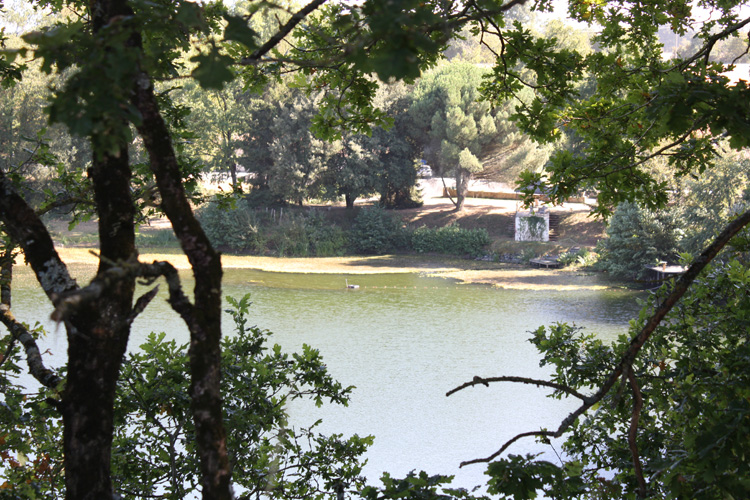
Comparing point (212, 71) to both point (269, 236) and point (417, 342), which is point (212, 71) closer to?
point (417, 342)

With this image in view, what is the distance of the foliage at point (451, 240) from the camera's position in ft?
70.8

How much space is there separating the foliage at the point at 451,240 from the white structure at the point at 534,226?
109 centimetres

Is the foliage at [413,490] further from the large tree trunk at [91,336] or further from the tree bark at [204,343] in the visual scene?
the large tree trunk at [91,336]

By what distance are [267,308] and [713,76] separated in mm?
11199

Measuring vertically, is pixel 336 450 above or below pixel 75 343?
below

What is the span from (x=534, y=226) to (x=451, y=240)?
270 centimetres

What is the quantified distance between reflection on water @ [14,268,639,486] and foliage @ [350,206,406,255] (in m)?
4.60

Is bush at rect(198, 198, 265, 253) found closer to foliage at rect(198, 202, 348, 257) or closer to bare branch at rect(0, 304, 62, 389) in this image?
foliage at rect(198, 202, 348, 257)

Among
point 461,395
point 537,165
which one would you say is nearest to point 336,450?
point 461,395

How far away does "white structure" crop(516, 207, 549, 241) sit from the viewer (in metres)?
21.5

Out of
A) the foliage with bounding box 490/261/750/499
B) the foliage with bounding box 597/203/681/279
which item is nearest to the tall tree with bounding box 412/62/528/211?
the foliage with bounding box 597/203/681/279

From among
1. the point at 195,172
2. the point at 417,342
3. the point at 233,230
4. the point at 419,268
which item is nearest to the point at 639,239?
the point at 419,268

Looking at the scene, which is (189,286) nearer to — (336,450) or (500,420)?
(500,420)

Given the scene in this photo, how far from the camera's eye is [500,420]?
7422 mm
